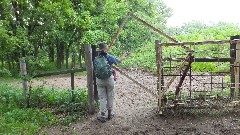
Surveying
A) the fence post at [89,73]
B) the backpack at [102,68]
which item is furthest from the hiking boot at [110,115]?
the backpack at [102,68]

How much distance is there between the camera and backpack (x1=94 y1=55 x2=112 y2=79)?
752 cm

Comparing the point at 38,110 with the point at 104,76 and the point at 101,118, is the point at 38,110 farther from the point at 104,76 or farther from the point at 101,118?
the point at 104,76

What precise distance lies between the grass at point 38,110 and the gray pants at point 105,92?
881 mm

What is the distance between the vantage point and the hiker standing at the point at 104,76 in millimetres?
7547

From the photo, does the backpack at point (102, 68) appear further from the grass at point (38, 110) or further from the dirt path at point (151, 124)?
the grass at point (38, 110)

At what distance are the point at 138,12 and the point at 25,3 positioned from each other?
1212 cm

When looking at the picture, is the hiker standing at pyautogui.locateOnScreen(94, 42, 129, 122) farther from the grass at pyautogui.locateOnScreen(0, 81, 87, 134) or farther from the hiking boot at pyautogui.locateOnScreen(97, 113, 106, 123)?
the grass at pyautogui.locateOnScreen(0, 81, 87, 134)

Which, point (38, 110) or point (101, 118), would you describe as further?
point (38, 110)

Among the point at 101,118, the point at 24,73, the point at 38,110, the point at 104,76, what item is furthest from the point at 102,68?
the point at 24,73

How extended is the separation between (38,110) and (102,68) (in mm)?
2439

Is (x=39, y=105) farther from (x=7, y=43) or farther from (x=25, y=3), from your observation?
(x=25, y=3)

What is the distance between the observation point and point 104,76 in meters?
7.55

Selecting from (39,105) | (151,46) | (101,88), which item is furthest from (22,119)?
(151,46)

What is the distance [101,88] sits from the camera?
25.6 feet
